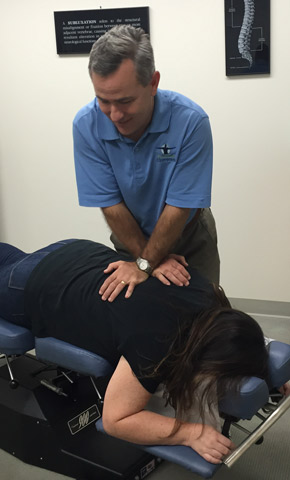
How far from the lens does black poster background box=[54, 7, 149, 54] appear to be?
9.59 ft

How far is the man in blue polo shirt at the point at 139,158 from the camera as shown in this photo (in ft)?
5.14

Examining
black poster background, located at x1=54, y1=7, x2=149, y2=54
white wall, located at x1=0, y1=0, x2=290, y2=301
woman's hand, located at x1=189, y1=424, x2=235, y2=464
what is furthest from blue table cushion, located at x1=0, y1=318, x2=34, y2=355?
Result: black poster background, located at x1=54, y1=7, x2=149, y2=54

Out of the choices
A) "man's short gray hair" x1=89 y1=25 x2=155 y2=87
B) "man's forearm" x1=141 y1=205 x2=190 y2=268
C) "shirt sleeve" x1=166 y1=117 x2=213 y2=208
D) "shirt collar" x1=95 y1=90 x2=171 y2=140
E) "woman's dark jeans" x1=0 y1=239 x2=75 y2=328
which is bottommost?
"woman's dark jeans" x1=0 y1=239 x2=75 y2=328

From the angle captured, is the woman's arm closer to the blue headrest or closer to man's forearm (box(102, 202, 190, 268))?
the blue headrest

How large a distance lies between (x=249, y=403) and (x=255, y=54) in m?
1.98

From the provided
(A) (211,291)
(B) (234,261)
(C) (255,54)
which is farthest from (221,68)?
(A) (211,291)

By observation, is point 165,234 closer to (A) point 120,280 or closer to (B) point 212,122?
(A) point 120,280

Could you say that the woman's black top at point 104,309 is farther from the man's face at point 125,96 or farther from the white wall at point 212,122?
the white wall at point 212,122

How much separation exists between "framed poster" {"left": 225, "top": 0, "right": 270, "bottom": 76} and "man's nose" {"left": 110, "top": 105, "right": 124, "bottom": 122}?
143 centimetres

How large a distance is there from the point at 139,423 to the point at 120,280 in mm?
393

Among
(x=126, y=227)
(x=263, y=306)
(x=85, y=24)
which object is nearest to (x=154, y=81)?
(x=126, y=227)

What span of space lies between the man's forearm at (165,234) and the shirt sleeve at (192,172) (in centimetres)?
3

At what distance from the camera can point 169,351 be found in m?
1.41

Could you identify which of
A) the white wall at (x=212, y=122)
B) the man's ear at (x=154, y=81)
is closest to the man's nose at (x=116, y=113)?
the man's ear at (x=154, y=81)
